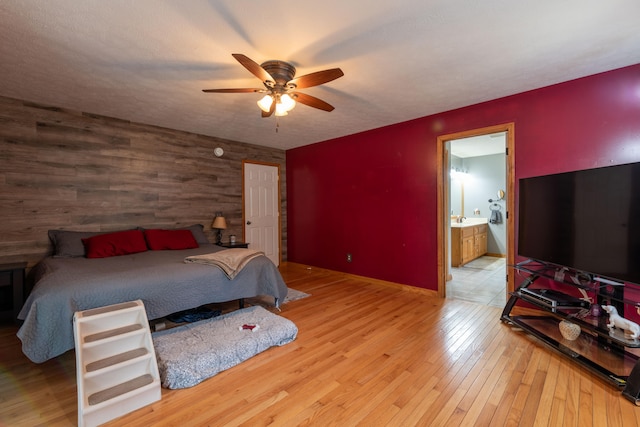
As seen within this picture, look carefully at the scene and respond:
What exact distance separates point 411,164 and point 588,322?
8.13ft

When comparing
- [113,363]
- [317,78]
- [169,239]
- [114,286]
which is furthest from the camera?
[169,239]

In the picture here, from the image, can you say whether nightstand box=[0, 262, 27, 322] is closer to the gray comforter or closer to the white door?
the gray comforter

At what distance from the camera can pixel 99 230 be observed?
3656 millimetres

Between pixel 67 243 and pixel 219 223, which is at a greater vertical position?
pixel 219 223

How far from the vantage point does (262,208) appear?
5359 mm

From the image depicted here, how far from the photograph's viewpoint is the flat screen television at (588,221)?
1.90m

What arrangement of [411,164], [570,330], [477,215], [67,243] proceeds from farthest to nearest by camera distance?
1. [477,215]
2. [411,164]
3. [67,243]
4. [570,330]

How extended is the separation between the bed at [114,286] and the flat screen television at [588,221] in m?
2.64

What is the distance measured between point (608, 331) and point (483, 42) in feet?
7.39

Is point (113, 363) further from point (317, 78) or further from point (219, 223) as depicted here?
point (219, 223)

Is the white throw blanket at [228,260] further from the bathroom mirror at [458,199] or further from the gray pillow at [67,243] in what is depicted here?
the bathroom mirror at [458,199]

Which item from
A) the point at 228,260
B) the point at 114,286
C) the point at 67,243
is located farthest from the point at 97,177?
the point at 228,260

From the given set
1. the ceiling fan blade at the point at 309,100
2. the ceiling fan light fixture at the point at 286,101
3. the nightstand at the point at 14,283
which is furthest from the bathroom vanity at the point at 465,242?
the nightstand at the point at 14,283

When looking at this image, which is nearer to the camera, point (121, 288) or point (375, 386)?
point (375, 386)
